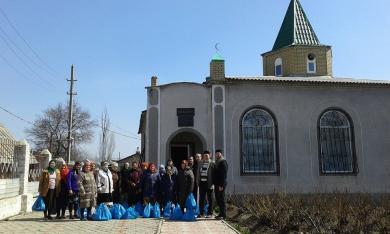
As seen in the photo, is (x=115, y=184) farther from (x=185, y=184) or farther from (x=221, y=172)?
(x=221, y=172)

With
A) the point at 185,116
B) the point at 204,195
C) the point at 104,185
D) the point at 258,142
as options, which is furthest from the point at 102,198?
the point at 258,142

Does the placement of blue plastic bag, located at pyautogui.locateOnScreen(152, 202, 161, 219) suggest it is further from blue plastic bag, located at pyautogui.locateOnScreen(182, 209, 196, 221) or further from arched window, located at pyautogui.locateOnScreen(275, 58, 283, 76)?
arched window, located at pyautogui.locateOnScreen(275, 58, 283, 76)

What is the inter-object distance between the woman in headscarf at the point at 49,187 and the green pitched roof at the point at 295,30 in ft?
54.3

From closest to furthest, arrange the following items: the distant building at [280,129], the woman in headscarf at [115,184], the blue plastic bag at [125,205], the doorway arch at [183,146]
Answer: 1. the blue plastic bag at [125,205]
2. the woman in headscarf at [115,184]
3. the distant building at [280,129]
4. the doorway arch at [183,146]

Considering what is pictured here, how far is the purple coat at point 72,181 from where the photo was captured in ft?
38.6

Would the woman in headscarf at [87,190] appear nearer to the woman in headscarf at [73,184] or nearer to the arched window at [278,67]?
the woman in headscarf at [73,184]

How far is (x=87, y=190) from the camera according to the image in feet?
37.0

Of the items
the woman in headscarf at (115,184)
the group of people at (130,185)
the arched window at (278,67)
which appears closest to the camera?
the group of people at (130,185)

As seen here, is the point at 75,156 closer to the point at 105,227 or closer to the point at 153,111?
A: the point at 153,111

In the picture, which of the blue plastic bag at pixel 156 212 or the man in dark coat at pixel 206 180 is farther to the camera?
the blue plastic bag at pixel 156 212

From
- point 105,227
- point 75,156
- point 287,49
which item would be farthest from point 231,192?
point 75,156

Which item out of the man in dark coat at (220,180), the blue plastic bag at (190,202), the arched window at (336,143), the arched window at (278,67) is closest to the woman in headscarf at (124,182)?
the blue plastic bag at (190,202)

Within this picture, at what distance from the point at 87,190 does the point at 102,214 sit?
77cm

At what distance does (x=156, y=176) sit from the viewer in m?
12.4
